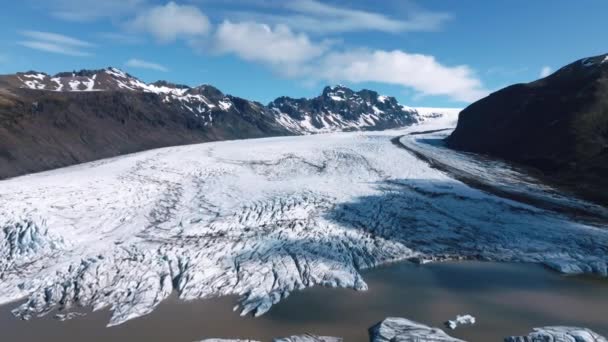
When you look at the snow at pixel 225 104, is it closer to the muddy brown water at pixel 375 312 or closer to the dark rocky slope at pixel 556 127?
the dark rocky slope at pixel 556 127

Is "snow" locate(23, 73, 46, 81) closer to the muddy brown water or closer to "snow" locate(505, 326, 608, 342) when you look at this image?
the muddy brown water

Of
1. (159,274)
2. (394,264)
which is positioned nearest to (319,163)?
(394,264)

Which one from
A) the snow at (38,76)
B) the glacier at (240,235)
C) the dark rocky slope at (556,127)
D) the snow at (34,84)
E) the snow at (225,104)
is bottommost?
the glacier at (240,235)

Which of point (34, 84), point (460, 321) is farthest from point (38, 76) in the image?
point (460, 321)

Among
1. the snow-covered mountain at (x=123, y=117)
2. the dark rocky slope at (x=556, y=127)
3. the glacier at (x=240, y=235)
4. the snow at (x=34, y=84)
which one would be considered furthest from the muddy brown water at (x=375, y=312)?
the snow at (x=34, y=84)

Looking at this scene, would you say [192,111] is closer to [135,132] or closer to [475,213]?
[135,132]
